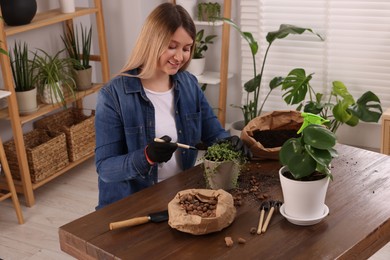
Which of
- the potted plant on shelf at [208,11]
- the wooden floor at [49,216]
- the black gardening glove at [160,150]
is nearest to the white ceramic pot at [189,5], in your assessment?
the potted plant on shelf at [208,11]

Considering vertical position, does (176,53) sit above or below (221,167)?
above

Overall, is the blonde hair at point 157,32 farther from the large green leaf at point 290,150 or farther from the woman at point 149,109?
the large green leaf at point 290,150

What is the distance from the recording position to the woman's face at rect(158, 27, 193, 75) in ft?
7.55

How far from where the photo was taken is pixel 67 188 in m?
4.08

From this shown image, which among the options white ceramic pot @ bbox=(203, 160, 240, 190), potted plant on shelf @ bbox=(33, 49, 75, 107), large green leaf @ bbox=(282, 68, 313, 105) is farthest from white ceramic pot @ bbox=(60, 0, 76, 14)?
white ceramic pot @ bbox=(203, 160, 240, 190)

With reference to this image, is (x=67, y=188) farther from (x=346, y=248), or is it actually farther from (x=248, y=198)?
(x=346, y=248)

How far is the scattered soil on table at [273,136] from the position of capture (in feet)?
7.84

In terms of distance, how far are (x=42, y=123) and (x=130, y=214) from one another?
2514 mm

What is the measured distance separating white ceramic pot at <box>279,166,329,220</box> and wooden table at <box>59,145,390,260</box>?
4 cm

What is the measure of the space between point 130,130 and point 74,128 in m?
1.90

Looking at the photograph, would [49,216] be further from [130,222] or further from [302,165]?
[302,165]

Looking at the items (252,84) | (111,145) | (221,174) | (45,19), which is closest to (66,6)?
(45,19)

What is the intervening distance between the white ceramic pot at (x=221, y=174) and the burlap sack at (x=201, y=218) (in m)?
0.14

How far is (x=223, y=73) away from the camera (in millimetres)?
4332
